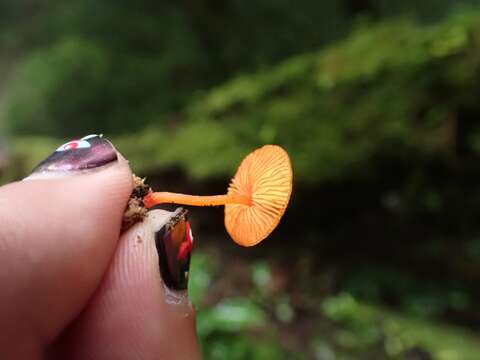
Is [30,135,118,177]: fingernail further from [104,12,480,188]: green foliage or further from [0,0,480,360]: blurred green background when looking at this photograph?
[104,12,480,188]: green foliage

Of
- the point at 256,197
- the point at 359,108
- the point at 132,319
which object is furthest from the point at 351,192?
the point at 132,319

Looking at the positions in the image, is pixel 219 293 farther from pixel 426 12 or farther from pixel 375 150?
pixel 426 12

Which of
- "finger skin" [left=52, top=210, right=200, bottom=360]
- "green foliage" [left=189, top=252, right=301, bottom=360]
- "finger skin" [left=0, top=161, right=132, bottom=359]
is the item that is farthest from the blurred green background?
"finger skin" [left=0, top=161, right=132, bottom=359]

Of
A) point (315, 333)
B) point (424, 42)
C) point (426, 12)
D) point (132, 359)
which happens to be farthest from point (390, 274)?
point (426, 12)

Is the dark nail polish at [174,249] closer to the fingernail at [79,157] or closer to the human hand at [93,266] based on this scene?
the human hand at [93,266]

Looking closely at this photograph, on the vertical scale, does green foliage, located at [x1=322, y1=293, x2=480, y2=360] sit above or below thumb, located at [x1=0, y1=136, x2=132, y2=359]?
below

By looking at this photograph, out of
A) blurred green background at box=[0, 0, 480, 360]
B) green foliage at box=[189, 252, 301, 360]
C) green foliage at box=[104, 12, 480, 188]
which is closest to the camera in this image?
green foliage at box=[189, 252, 301, 360]

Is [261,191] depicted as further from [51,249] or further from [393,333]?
[393,333]

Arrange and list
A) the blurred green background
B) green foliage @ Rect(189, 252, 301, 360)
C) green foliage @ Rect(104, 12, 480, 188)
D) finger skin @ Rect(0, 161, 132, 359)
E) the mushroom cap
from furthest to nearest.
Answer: green foliage @ Rect(104, 12, 480, 188) → the blurred green background → green foliage @ Rect(189, 252, 301, 360) → the mushroom cap → finger skin @ Rect(0, 161, 132, 359)
